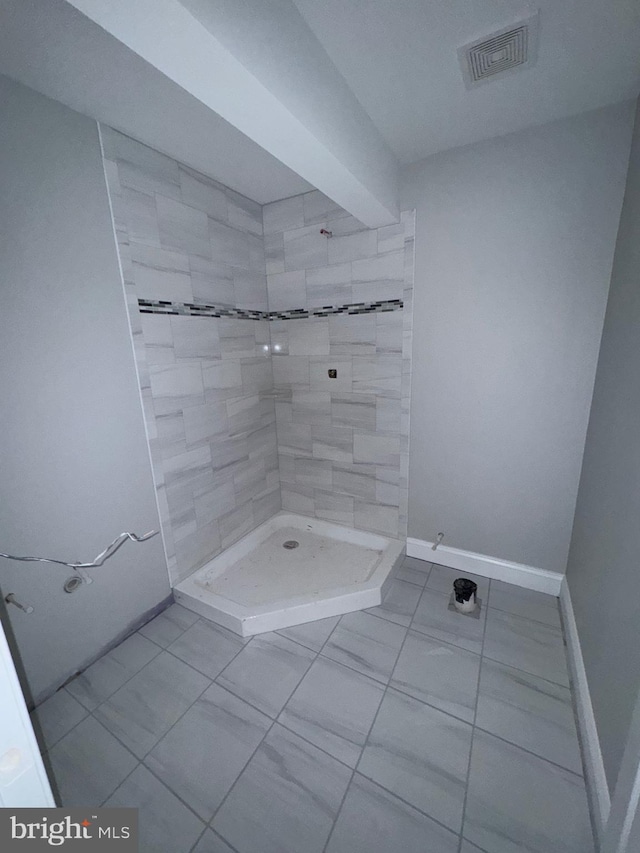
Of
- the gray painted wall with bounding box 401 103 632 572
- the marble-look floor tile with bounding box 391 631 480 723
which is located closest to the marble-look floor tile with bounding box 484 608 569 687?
the marble-look floor tile with bounding box 391 631 480 723

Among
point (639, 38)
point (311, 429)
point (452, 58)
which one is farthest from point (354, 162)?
point (311, 429)

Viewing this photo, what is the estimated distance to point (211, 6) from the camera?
0.76 meters

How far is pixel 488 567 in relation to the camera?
2076mm

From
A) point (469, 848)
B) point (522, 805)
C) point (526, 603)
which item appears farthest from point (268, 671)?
point (526, 603)

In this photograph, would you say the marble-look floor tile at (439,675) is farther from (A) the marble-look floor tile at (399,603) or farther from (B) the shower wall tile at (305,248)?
(B) the shower wall tile at (305,248)

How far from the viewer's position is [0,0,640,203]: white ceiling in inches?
40.2

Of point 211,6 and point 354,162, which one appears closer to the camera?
point 211,6

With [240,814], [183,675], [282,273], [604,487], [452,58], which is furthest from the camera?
[282,273]

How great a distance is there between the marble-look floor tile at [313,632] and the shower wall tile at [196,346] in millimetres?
760

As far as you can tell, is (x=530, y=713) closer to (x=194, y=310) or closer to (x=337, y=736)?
(x=337, y=736)

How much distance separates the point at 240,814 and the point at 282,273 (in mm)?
2707

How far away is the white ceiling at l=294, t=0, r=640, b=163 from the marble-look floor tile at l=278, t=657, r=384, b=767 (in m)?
2.50

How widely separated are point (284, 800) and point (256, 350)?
228 cm

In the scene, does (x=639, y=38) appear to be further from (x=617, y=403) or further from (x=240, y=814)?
(x=240, y=814)
